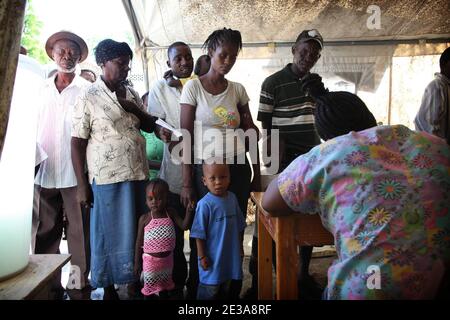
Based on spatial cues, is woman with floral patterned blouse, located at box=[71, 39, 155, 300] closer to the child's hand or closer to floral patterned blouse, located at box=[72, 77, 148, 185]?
floral patterned blouse, located at box=[72, 77, 148, 185]

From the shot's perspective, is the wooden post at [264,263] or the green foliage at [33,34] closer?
the wooden post at [264,263]

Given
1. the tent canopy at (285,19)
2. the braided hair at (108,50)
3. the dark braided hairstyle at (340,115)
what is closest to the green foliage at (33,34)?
the tent canopy at (285,19)

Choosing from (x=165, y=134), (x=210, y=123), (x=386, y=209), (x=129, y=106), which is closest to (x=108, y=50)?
(x=129, y=106)

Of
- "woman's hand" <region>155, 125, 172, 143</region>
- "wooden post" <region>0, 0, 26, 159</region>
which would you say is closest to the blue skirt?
"woman's hand" <region>155, 125, 172, 143</region>

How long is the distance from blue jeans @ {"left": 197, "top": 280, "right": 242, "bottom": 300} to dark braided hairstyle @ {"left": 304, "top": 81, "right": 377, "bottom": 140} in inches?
47.1

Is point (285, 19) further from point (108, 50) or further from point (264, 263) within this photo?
point (264, 263)

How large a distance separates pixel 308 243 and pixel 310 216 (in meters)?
0.13

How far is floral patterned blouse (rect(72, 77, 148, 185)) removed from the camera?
2.14 metres

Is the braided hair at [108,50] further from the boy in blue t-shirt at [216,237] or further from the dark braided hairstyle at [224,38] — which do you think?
the boy in blue t-shirt at [216,237]

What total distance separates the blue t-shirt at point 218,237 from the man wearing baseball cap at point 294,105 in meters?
0.52

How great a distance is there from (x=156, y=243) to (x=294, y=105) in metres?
1.42

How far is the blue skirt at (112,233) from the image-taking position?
2.18 metres

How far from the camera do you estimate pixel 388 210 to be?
1075 millimetres

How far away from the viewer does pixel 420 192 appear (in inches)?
42.5
